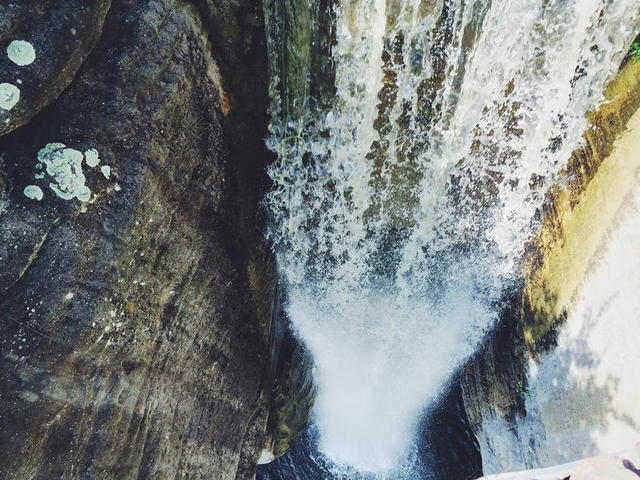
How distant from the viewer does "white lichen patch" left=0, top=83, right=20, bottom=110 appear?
1.94 meters

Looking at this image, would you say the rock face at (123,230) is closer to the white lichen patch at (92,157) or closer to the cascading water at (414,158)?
the white lichen patch at (92,157)

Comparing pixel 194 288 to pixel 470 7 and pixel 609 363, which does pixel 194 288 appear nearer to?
pixel 470 7

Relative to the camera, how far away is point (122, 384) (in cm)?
251

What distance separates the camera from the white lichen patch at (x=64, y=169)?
2.10 m

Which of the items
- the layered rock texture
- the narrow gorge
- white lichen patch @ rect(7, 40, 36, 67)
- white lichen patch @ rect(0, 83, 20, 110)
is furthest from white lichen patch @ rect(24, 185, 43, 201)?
the layered rock texture

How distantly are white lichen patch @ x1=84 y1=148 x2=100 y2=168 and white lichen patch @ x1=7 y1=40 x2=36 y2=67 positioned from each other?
0.50 m

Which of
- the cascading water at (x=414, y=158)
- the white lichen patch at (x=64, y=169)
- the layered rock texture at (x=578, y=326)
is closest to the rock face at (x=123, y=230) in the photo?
the white lichen patch at (x=64, y=169)

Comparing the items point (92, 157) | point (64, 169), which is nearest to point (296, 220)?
point (92, 157)

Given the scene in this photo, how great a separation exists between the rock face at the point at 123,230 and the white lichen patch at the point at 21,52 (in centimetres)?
3

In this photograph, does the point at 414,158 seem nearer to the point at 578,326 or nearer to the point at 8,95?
the point at 578,326

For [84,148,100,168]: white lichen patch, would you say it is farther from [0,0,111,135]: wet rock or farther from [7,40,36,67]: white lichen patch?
[7,40,36,67]: white lichen patch

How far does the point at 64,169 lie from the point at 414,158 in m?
2.97

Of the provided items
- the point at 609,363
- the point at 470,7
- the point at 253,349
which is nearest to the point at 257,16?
the point at 470,7

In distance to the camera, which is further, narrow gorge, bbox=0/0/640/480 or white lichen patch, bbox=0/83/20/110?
narrow gorge, bbox=0/0/640/480
